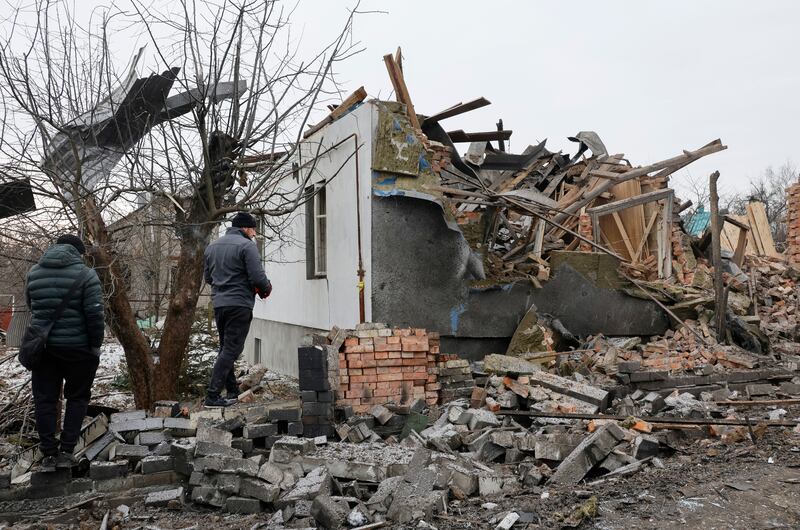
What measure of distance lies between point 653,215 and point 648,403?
19.4 feet

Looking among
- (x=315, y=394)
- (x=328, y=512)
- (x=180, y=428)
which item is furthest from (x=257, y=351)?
(x=328, y=512)

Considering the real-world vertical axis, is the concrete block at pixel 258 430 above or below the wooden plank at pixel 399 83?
below

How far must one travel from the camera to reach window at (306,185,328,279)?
1066cm

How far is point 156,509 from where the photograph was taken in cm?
532

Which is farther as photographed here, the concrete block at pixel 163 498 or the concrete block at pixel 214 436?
the concrete block at pixel 214 436

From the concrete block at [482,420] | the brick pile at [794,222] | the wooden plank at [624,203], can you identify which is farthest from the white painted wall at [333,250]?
the brick pile at [794,222]

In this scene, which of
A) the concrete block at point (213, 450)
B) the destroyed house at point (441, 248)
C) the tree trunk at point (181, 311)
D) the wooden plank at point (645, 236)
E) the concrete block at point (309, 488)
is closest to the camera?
the concrete block at point (309, 488)

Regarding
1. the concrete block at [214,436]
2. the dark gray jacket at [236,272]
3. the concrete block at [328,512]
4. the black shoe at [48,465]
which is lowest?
the concrete block at [328,512]

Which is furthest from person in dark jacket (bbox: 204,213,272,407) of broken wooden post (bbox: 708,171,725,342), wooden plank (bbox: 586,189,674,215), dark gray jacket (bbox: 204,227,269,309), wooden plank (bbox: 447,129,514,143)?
broken wooden post (bbox: 708,171,725,342)

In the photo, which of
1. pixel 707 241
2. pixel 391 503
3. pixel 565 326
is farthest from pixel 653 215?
pixel 391 503

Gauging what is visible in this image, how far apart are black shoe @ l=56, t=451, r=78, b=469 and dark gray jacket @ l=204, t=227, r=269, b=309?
210 centimetres

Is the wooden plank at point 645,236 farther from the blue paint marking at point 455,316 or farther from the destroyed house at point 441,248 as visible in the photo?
the blue paint marking at point 455,316

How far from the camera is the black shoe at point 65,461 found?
5.70 metres

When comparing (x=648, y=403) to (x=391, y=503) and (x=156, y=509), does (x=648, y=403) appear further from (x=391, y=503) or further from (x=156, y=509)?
(x=156, y=509)
